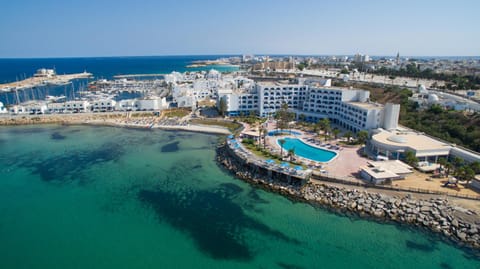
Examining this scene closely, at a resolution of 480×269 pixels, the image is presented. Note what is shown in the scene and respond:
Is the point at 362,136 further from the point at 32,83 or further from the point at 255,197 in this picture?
the point at 32,83

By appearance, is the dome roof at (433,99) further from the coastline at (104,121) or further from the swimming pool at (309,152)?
the coastline at (104,121)

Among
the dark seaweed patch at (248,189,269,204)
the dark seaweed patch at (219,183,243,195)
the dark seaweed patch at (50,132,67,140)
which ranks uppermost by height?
the dark seaweed patch at (50,132,67,140)

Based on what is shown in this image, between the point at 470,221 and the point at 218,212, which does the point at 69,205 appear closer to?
the point at 218,212

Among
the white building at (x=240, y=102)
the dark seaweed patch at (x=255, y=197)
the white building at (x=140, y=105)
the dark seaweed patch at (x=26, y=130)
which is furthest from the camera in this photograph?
the white building at (x=140, y=105)

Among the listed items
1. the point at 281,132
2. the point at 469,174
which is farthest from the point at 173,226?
the point at 469,174

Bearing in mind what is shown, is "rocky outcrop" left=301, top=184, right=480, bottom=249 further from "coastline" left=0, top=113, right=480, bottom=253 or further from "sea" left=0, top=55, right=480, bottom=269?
"sea" left=0, top=55, right=480, bottom=269

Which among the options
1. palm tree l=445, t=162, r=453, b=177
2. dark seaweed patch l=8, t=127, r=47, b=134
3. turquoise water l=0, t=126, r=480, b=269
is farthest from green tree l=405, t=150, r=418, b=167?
dark seaweed patch l=8, t=127, r=47, b=134

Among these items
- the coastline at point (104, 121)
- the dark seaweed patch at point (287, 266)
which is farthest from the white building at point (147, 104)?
the dark seaweed patch at point (287, 266)
